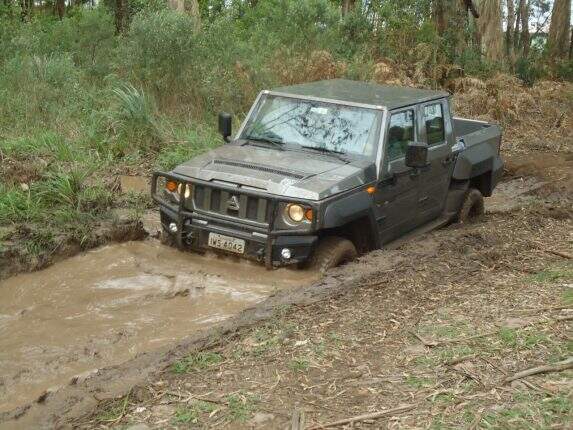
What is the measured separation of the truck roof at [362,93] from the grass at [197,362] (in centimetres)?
350

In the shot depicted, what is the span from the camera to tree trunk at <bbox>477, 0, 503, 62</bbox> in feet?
65.5

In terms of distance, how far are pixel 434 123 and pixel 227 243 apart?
9.62ft

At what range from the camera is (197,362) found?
4.86m

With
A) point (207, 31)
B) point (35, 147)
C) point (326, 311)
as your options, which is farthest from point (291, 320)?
point (207, 31)

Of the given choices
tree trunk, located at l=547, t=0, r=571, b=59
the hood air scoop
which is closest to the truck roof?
the hood air scoop

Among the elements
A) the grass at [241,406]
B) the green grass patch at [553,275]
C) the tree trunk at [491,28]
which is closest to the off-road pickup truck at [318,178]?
the green grass patch at [553,275]

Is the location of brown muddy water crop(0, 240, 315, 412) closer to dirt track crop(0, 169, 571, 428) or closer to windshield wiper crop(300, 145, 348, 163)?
dirt track crop(0, 169, 571, 428)

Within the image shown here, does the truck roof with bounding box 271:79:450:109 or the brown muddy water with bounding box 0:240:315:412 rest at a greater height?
the truck roof with bounding box 271:79:450:109

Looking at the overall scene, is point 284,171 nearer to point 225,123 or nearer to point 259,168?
point 259,168

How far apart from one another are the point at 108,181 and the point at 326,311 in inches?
186

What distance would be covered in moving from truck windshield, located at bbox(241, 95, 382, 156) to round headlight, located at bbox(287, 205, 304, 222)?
1.04 meters

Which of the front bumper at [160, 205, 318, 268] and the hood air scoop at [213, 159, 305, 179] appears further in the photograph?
the hood air scoop at [213, 159, 305, 179]

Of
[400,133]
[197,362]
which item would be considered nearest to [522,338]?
[197,362]

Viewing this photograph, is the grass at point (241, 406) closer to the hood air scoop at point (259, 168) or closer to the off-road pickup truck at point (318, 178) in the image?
the off-road pickup truck at point (318, 178)
